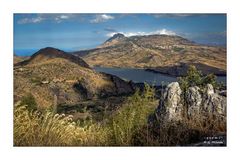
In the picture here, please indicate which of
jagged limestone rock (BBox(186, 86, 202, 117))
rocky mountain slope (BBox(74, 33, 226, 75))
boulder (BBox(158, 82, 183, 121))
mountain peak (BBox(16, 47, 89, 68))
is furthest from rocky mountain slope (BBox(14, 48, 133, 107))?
jagged limestone rock (BBox(186, 86, 202, 117))

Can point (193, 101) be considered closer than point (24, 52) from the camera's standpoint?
No

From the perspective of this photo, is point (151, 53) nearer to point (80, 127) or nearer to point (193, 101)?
point (193, 101)

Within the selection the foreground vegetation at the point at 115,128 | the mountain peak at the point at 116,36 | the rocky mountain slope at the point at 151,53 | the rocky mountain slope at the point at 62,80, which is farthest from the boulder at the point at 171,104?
the mountain peak at the point at 116,36

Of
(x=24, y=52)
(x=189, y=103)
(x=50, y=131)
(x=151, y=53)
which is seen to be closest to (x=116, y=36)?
(x=151, y=53)

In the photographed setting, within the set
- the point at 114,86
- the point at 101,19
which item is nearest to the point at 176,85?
the point at 114,86

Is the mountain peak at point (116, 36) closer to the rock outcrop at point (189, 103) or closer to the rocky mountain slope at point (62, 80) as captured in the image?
the rocky mountain slope at point (62, 80)
